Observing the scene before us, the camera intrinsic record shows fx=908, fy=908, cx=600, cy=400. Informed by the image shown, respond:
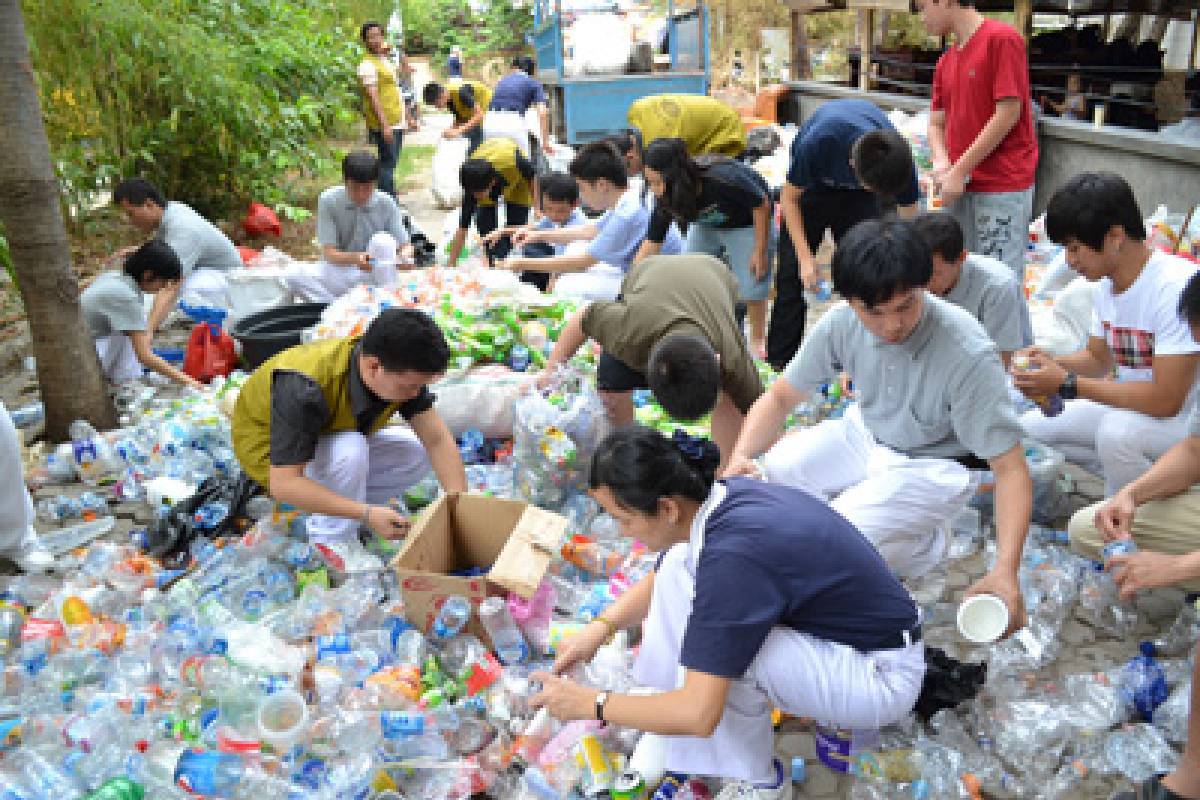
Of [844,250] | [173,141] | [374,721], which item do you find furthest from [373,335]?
[173,141]

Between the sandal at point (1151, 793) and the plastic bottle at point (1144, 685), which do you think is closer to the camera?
the sandal at point (1151, 793)

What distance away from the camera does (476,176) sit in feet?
20.7

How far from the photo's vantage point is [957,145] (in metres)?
4.52

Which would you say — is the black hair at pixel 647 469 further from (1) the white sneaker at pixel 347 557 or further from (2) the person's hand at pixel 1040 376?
(1) the white sneaker at pixel 347 557

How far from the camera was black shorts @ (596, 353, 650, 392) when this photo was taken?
382cm

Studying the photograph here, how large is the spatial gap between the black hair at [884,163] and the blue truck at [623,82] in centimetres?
773

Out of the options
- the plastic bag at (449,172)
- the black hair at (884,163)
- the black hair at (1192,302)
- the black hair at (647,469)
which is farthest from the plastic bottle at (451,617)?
the plastic bag at (449,172)

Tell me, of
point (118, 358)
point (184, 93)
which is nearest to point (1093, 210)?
point (118, 358)

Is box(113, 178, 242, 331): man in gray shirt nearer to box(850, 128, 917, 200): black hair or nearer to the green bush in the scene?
the green bush

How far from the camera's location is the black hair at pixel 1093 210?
2922mm

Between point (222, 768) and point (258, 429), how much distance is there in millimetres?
1377

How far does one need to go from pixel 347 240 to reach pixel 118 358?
1728 millimetres

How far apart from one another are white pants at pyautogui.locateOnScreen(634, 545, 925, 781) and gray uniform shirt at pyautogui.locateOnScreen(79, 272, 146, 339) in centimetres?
387

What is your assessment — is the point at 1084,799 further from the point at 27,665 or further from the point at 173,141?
the point at 173,141
